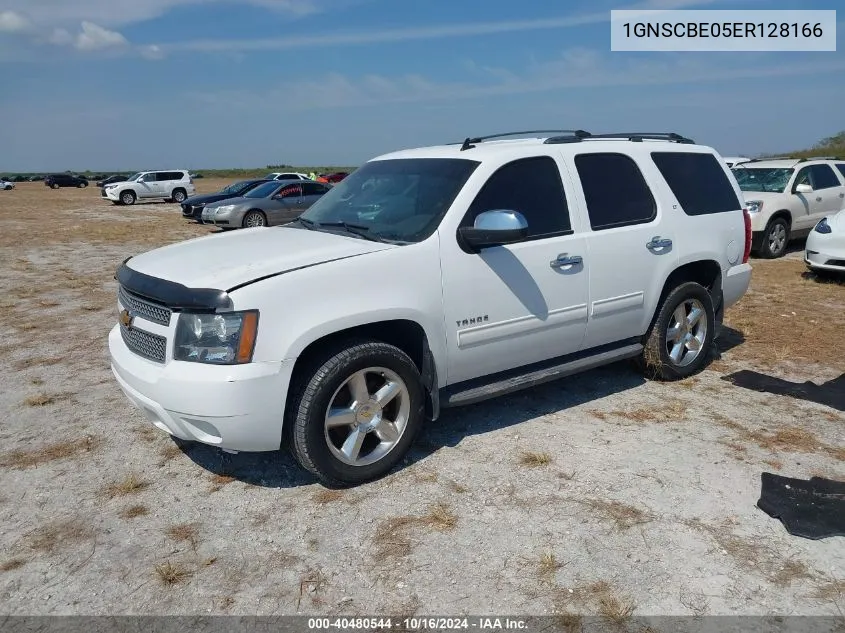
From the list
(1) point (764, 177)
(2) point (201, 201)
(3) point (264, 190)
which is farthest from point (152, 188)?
(1) point (764, 177)

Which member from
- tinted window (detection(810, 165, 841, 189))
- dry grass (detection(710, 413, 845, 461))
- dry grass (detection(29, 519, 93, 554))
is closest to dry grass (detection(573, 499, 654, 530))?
dry grass (detection(710, 413, 845, 461))

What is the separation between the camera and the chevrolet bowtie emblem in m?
3.86

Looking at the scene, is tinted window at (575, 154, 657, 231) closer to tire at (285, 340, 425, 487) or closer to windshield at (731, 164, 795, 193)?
tire at (285, 340, 425, 487)

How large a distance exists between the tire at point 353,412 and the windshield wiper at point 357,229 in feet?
2.27

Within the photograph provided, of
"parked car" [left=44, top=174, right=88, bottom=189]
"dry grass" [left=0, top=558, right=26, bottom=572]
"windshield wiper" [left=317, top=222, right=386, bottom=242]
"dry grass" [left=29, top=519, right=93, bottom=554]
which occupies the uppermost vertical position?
"parked car" [left=44, top=174, right=88, bottom=189]

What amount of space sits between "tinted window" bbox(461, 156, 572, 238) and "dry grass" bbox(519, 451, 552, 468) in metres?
1.39

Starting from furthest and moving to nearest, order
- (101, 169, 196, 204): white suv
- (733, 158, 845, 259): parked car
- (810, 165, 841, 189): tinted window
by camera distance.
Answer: (101, 169, 196, 204): white suv, (810, 165, 841, 189): tinted window, (733, 158, 845, 259): parked car

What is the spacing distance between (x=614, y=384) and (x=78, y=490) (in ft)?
12.7

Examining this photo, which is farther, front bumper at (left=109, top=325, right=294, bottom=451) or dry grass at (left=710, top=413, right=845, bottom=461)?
dry grass at (left=710, top=413, right=845, bottom=461)

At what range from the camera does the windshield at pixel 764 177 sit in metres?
12.4

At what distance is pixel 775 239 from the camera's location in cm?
1204

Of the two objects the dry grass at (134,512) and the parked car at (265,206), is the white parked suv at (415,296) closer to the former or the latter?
the dry grass at (134,512)

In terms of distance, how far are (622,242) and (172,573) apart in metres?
3.52

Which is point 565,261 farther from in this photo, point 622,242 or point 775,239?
point 775,239
